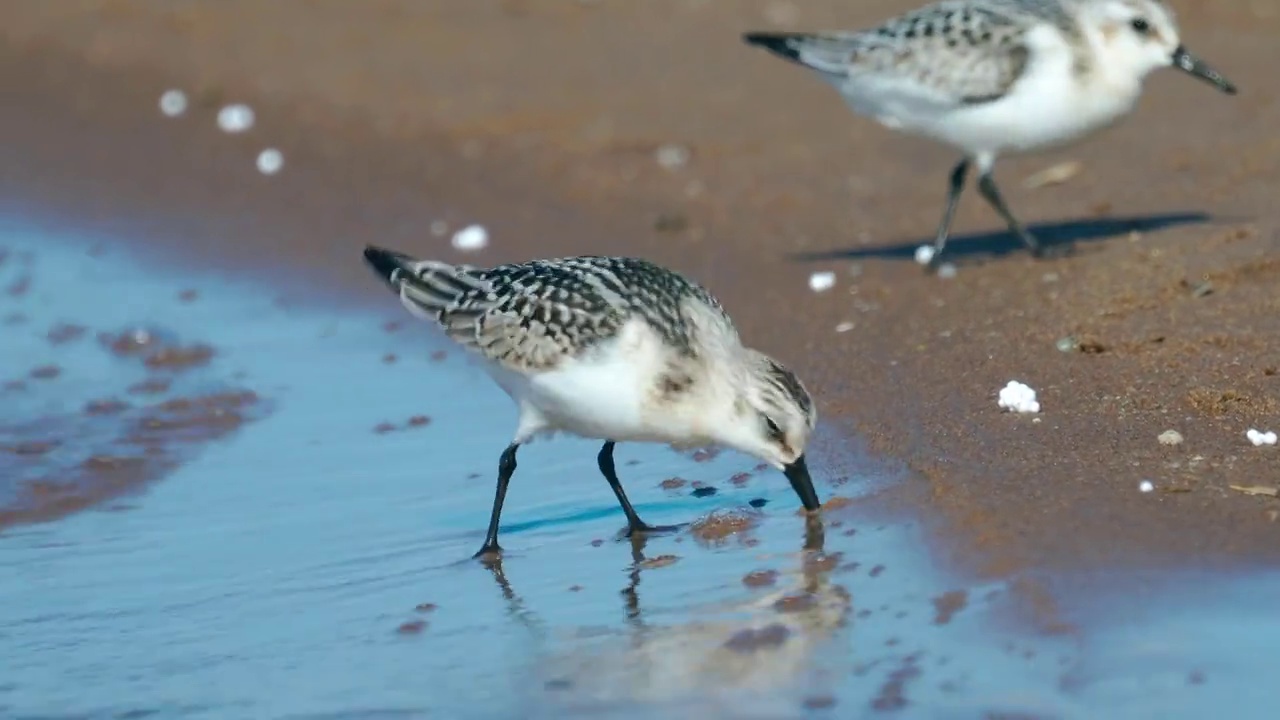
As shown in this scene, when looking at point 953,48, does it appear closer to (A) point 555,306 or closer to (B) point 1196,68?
(B) point 1196,68

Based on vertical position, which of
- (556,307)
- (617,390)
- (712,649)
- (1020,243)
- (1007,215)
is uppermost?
(556,307)

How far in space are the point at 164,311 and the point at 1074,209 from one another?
190 inches

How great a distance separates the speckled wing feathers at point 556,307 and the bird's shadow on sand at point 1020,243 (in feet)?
11.3

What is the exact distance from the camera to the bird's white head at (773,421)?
22.4 feet

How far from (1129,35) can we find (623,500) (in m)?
4.47

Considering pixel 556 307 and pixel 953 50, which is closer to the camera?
pixel 556 307

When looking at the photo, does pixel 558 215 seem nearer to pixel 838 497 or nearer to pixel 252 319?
pixel 252 319

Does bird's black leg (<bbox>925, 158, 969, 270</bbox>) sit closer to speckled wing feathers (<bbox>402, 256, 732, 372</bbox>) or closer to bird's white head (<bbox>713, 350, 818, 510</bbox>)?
speckled wing feathers (<bbox>402, 256, 732, 372</bbox>)

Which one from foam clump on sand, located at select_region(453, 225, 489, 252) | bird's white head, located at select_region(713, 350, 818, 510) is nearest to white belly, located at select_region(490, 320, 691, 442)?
bird's white head, located at select_region(713, 350, 818, 510)

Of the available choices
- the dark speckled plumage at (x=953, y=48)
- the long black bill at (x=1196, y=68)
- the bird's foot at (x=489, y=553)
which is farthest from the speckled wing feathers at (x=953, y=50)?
the bird's foot at (x=489, y=553)

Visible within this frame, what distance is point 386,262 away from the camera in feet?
26.1

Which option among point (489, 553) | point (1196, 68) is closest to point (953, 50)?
point (1196, 68)

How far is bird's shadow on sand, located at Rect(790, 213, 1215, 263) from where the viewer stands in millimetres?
10547

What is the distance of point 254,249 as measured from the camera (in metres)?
11.9
